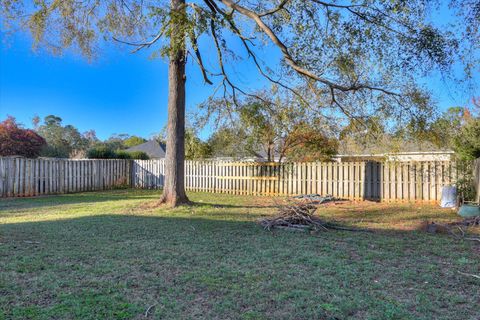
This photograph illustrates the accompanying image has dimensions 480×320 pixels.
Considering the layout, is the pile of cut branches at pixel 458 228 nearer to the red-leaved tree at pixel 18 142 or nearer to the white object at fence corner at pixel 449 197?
the white object at fence corner at pixel 449 197

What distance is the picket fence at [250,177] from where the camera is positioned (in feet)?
35.9

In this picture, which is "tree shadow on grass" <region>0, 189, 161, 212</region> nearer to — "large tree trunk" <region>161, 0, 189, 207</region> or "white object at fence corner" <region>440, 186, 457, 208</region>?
"large tree trunk" <region>161, 0, 189, 207</region>

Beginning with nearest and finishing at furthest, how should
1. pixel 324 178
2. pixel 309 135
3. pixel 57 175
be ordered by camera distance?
1. pixel 324 178
2. pixel 309 135
3. pixel 57 175

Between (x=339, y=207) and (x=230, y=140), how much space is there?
19.0ft

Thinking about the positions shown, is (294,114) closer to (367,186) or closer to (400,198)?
(367,186)

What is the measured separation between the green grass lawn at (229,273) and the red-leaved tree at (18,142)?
2264 centimetres

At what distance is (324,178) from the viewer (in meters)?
12.9

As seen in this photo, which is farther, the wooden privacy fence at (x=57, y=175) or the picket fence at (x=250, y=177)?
the wooden privacy fence at (x=57, y=175)

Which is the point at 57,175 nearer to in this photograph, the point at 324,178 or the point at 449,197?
the point at 324,178

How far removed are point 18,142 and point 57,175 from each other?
1354cm

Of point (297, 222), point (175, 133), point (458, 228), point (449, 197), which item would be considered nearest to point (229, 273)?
point (297, 222)

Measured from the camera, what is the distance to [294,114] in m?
12.0

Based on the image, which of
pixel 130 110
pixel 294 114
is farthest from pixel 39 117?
pixel 294 114

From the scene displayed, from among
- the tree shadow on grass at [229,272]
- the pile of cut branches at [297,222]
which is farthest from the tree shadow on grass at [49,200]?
the pile of cut branches at [297,222]
